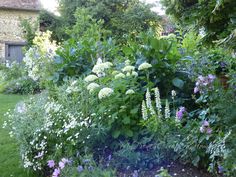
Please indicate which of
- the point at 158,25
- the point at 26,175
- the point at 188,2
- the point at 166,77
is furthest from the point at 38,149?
the point at 158,25

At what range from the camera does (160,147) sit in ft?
8.55

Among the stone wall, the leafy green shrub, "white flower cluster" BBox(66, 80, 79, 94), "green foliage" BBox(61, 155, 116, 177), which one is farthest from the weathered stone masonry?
"green foliage" BBox(61, 155, 116, 177)

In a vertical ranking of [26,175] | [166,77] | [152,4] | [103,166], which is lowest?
[26,175]

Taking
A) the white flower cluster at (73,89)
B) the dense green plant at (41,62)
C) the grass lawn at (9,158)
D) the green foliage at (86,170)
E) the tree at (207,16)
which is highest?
the tree at (207,16)

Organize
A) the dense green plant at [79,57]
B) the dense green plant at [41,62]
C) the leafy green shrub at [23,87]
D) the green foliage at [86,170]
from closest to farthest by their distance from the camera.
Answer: the green foliage at [86,170] < the dense green plant at [79,57] < the dense green plant at [41,62] < the leafy green shrub at [23,87]

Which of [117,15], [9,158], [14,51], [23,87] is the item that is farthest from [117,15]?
[9,158]

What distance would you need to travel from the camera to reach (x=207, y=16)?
2590 mm

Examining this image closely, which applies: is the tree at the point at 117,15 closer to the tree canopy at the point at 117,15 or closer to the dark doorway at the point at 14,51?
the tree canopy at the point at 117,15

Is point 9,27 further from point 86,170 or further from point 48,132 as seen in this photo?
point 86,170

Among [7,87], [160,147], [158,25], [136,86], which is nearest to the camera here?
[160,147]

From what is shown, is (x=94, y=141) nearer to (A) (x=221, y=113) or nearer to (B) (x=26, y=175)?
(B) (x=26, y=175)

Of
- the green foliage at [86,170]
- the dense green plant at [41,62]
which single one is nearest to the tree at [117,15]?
the dense green plant at [41,62]

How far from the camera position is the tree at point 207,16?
8.10 ft

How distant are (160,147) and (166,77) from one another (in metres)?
1.14
